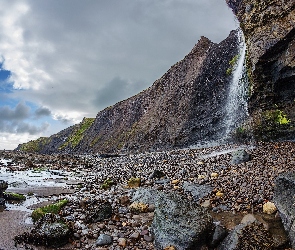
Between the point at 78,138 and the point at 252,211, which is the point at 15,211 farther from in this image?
the point at 78,138

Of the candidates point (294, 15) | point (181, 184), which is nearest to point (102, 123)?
point (294, 15)

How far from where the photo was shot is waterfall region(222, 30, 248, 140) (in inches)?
928

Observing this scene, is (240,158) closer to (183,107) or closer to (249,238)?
(249,238)

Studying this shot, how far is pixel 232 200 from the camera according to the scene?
26.0 ft

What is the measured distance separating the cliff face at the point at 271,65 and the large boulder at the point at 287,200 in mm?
11957

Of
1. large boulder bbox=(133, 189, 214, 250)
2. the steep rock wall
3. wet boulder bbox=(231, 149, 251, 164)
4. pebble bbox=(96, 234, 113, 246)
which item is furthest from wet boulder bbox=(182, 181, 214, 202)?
the steep rock wall

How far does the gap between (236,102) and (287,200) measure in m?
21.3

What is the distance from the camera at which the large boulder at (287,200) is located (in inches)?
216

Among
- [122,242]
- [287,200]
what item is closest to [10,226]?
[122,242]

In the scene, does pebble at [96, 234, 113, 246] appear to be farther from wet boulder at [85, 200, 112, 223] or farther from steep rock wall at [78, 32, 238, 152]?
steep rock wall at [78, 32, 238, 152]

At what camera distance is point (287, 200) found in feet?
19.1

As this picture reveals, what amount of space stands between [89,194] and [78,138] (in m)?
66.3

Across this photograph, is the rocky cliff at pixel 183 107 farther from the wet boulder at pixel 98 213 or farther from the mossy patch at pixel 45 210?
the mossy patch at pixel 45 210

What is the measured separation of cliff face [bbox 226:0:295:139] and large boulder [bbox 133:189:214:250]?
12.9 metres
